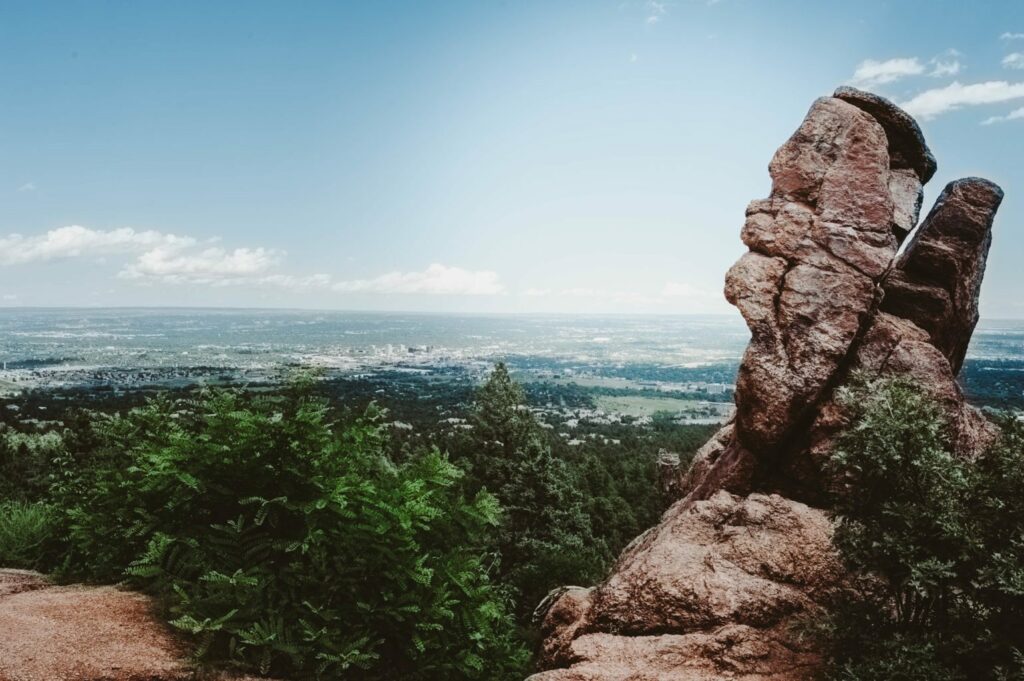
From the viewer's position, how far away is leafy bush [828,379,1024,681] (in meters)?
8.32

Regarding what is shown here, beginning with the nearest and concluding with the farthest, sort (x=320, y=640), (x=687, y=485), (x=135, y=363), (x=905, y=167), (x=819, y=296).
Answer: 1. (x=320, y=640)
2. (x=819, y=296)
3. (x=905, y=167)
4. (x=687, y=485)
5. (x=135, y=363)

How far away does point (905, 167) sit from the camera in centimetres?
1570

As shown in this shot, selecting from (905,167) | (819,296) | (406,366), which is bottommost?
(406,366)

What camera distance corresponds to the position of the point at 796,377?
518 inches

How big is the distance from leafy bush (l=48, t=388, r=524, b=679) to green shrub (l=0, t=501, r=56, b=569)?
0.86m

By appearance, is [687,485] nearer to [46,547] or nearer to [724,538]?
[724,538]

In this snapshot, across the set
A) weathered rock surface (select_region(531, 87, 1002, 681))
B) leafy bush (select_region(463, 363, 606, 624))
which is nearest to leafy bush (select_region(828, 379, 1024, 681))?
weathered rock surface (select_region(531, 87, 1002, 681))

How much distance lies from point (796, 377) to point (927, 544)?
4.84 meters

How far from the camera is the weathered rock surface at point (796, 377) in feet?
36.0

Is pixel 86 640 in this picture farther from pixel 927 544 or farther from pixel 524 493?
pixel 524 493

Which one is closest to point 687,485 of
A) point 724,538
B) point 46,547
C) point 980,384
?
point 724,538

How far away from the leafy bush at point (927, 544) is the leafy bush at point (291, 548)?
21.6ft

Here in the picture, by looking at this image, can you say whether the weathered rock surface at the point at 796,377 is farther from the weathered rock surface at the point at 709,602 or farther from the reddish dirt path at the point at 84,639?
the reddish dirt path at the point at 84,639

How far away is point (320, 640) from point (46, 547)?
7.89 meters
